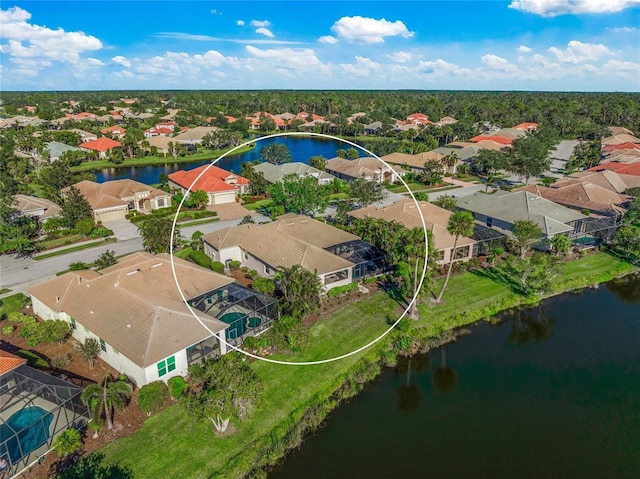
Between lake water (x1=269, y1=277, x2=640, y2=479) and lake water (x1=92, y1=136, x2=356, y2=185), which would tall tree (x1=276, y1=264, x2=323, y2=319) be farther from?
lake water (x1=92, y1=136, x2=356, y2=185)

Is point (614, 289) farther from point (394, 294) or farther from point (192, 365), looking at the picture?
point (192, 365)

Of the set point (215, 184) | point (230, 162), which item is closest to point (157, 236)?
point (215, 184)

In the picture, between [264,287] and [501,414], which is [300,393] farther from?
[501,414]

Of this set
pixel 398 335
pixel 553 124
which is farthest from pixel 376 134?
pixel 398 335

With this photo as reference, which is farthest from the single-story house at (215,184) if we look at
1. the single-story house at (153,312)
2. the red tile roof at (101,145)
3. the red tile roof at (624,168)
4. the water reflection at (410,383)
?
the red tile roof at (624,168)

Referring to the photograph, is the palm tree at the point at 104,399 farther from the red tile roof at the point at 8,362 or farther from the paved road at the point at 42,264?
the paved road at the point at 42,264
